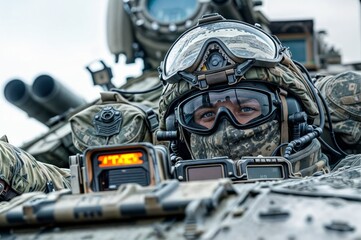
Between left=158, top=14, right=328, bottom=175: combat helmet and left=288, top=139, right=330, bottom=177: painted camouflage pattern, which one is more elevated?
left=158, top=14, right=328, bottom=175: combat helmet

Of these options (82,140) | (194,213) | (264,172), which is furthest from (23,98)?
(194,213)

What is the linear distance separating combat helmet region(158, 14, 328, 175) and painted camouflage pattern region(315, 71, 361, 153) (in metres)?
0.68

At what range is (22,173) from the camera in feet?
21.3

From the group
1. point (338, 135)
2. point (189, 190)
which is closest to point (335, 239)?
point (189, 190)

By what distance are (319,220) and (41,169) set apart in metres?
3.58

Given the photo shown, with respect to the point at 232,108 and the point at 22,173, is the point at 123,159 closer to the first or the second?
the point at 232,108

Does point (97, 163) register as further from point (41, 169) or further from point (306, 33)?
point (306, 33)

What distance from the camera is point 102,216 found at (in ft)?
12.3

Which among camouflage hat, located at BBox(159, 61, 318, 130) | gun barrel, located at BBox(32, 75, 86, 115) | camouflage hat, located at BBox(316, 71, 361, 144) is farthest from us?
gun barrel, located at BBox(32, 75, 86, 115)

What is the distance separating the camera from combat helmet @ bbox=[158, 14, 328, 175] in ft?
19.8

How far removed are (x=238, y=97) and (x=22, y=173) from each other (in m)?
1.62

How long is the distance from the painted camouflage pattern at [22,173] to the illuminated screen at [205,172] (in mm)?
1819

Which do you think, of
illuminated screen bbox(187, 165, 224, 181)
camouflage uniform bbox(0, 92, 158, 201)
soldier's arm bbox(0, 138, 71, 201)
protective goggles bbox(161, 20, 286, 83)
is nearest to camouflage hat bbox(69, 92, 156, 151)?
camouflage uniform bbox(0, 92, 158, 201)

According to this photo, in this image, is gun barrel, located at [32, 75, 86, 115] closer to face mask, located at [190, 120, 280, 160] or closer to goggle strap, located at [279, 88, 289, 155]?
face mask, located at [190, 120, 280, 160]
